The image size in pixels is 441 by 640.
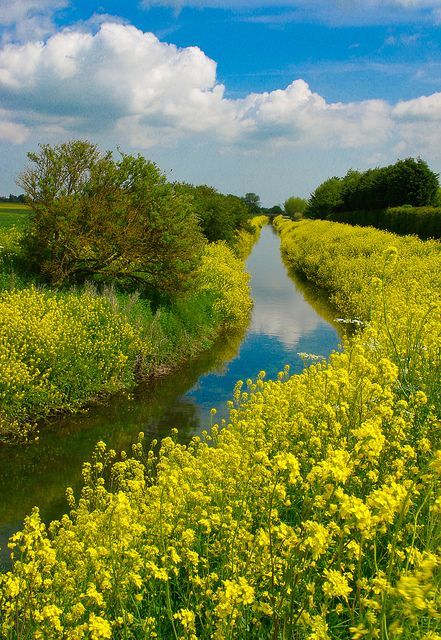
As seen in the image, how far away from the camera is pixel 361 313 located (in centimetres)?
1605

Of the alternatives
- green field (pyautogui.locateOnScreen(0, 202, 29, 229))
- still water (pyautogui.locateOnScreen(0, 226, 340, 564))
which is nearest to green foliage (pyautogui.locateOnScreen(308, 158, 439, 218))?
still water (pyautogui.locateOnScreen(0, 226, 340, 564))

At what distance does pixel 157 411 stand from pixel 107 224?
4.98m

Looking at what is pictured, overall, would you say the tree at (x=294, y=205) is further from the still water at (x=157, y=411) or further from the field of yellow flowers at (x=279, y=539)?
the field of yellow flowers at (x=279, y=539)

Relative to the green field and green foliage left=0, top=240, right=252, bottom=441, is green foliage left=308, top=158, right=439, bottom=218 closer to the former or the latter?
the green field

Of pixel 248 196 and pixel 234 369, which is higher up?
pixel 248 196

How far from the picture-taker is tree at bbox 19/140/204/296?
1295cm

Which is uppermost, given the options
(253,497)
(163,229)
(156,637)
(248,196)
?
(248,196)

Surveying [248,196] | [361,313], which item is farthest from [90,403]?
[248,196]

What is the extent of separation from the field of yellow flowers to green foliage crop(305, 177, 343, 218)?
56.4 m

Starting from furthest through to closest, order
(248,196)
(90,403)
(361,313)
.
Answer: (248,196), (361,313), (90,403)

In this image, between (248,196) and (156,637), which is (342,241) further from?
(248,196)

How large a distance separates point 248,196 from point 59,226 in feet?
489

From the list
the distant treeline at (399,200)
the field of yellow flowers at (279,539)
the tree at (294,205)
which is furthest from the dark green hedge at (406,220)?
the tree at (294,205)

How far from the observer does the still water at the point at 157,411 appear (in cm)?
770
